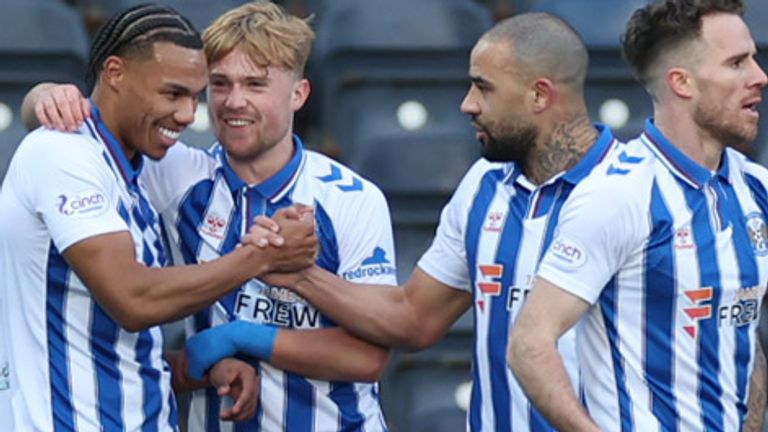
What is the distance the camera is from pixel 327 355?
15.1ft

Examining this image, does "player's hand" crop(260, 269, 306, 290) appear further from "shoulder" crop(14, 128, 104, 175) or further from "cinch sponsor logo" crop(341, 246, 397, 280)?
"shoulder" crop(14, 128, 104, 175)

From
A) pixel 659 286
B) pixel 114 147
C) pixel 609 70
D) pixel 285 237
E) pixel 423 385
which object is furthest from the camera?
pixel 609 70

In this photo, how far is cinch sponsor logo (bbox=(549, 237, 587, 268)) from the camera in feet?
13.7

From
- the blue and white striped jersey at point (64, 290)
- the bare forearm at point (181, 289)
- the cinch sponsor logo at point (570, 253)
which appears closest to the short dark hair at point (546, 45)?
the cinch sponsor logo at point (570, 253)

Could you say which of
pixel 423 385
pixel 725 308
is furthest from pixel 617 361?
pixel 423 385

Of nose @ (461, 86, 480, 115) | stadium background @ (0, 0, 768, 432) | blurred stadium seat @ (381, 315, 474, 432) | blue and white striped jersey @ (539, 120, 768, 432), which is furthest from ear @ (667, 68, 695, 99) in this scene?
stadium background @ (0, 0, 768, 432)

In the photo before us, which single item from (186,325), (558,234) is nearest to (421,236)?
(186,325)

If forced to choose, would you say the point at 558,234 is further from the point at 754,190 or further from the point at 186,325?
the point at 186,325

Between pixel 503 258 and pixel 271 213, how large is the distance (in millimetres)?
571

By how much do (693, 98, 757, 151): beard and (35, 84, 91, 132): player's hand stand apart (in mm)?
1377

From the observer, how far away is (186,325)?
4.82 m

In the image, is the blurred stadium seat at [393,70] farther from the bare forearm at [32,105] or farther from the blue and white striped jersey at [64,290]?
the blue and white striped jersey at [64,290]

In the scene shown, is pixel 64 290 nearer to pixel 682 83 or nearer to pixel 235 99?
pixel 235 99

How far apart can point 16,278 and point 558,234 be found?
47.1 inches
